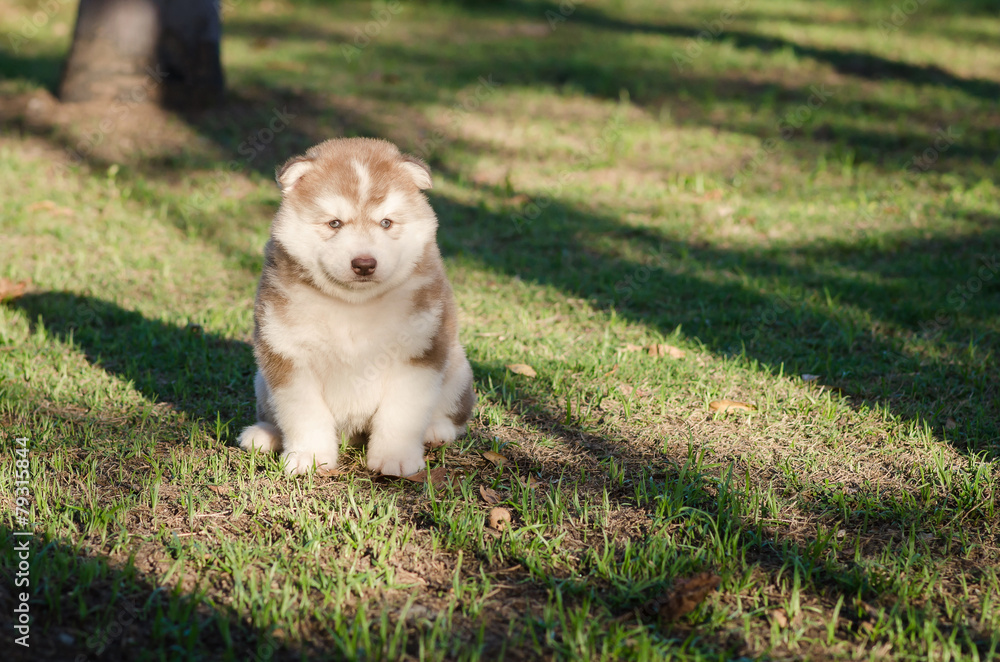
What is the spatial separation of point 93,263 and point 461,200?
3.30 m

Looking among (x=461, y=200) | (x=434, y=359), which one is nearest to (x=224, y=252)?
(x=461, y=200)

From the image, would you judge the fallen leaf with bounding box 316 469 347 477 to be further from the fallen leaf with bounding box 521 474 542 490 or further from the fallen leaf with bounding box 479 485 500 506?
the fallen leaf with bounding box 521 474 542 490

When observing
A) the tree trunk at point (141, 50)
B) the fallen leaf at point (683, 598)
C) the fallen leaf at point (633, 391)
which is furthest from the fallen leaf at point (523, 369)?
the tree trunk at point (141, 50)

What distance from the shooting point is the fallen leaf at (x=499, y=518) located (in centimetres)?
343

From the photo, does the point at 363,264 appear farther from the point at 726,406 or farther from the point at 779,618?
the point at 726,406

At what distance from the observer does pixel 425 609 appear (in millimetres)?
2949

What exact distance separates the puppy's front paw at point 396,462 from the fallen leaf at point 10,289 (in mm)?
3382

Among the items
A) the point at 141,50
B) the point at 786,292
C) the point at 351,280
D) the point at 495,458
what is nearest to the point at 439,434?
the point at 495,458

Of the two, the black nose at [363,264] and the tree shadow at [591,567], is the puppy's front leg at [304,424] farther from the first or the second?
the tree shadow at [591,567]

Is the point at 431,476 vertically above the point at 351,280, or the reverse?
the point at 351,280

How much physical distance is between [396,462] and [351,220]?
107cm

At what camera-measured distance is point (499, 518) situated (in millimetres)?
3469

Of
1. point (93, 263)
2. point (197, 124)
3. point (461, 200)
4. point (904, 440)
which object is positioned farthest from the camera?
point (197, 124)

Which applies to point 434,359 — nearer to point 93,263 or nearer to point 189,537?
point 189,537
